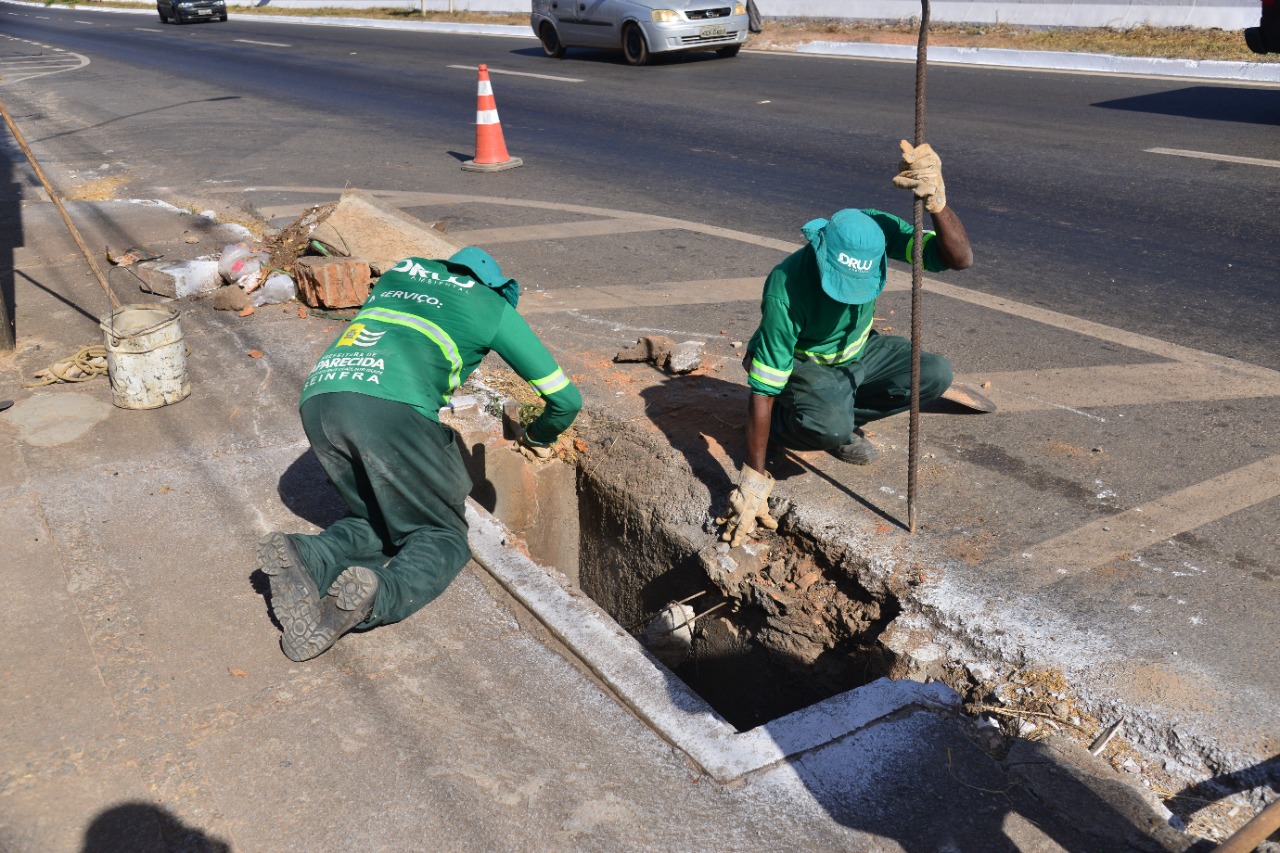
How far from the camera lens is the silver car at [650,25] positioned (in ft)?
53.8

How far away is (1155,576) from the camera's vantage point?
358cm

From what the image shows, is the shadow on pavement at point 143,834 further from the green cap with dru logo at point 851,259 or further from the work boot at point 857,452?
the work boot at point 857,452

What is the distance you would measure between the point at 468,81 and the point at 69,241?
9.80 metres

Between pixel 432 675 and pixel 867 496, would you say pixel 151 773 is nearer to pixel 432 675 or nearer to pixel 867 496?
pixel 432 675

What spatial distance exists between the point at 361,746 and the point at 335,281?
156 inches

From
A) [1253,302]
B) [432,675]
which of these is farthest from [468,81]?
[432,675]

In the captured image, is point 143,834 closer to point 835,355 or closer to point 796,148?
point 835,355

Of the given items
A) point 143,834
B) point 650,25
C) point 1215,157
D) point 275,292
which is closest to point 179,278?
point 275,292

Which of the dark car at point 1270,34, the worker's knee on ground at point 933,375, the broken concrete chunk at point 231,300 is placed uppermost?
the dark car at point 1270,34

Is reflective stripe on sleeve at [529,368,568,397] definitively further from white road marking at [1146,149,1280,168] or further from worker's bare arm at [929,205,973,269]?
white road marking at [1146,149,1280,168]

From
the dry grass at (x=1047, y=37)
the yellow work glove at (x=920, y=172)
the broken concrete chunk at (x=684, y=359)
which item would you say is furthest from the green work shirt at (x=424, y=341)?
the dry grass at (x=1047, y=37)

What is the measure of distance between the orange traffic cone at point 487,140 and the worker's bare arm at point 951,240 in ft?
23.5

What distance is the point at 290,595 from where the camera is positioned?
319 centimetres

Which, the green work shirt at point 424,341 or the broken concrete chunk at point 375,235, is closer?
the green work shirt at point 424,341
